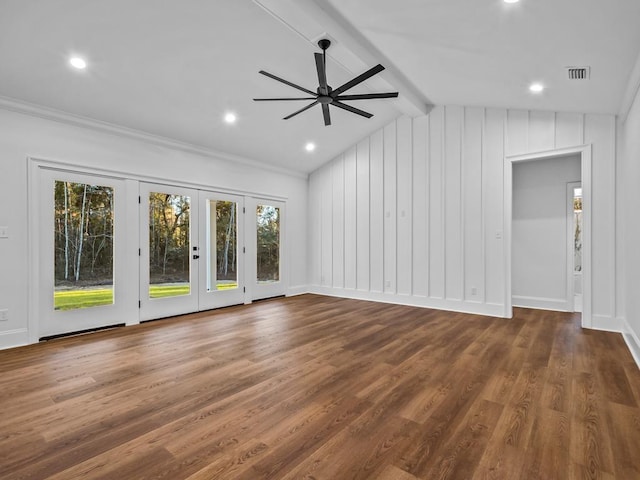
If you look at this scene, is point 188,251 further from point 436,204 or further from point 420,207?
point 436,204

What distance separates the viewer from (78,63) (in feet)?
11.0

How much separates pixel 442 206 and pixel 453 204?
181 millimetres

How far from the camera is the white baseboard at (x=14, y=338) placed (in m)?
3.58

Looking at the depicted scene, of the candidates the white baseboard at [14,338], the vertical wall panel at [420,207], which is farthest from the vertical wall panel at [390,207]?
the white baseboard at [14,338]

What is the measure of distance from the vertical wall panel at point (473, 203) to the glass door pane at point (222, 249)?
399 centimetres

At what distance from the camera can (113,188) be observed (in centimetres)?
451

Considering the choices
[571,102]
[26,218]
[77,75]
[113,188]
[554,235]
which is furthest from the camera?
[554,235]

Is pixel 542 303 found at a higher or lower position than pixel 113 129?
lower

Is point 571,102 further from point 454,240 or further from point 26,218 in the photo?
point 26,218

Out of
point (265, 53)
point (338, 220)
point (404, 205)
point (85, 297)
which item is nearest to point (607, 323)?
point (404, 205)

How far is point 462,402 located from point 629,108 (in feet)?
12.8

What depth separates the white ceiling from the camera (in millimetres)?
2762

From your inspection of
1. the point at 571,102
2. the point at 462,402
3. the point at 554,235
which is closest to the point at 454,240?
the point at 554,235

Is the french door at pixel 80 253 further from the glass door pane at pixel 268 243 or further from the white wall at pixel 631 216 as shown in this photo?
the white wall at pixel 631 216
